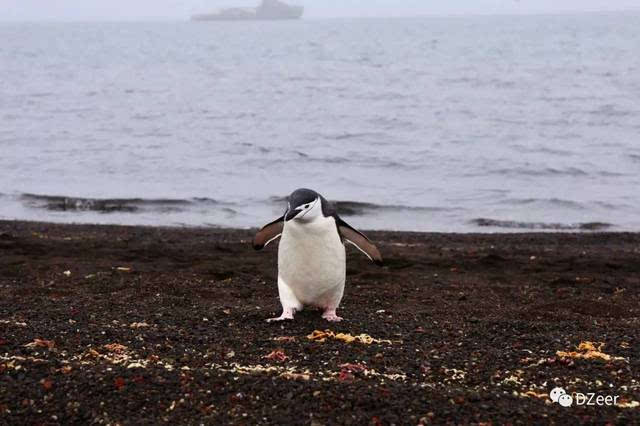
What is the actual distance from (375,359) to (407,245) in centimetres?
650

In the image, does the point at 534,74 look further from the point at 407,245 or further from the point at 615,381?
the point at 615,381

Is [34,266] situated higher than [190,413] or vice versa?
[190,413]

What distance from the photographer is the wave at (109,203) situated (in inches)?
629

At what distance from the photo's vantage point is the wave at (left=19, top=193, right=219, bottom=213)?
15977mm

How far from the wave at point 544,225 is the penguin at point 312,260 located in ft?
28.9

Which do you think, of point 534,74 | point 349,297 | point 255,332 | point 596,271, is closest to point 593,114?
point 534,74

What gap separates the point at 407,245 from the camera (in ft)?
37.7

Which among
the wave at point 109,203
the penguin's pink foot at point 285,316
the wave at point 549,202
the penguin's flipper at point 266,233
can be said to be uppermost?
the penguin's flipper at point 266,233

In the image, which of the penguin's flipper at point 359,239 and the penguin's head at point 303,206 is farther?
the penguin's flipper at point 359,239

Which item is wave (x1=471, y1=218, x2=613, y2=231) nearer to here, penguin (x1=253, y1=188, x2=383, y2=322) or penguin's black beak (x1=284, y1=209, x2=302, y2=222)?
penguin (x1=253, y1=188, x2=383, y2=322)

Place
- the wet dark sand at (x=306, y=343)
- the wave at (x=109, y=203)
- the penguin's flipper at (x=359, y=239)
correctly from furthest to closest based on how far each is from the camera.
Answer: the wave at (x=109, y=203)
the penguin's flipper at (x=359, y=239)
the wet dark sand at (x=306, y=343)

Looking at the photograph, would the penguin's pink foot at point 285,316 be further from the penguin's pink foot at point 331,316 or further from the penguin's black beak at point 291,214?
the penguin's black beak at point 291,214

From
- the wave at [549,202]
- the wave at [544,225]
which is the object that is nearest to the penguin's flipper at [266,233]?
the wave at [544,225]

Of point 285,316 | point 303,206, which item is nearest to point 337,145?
point 285,316
